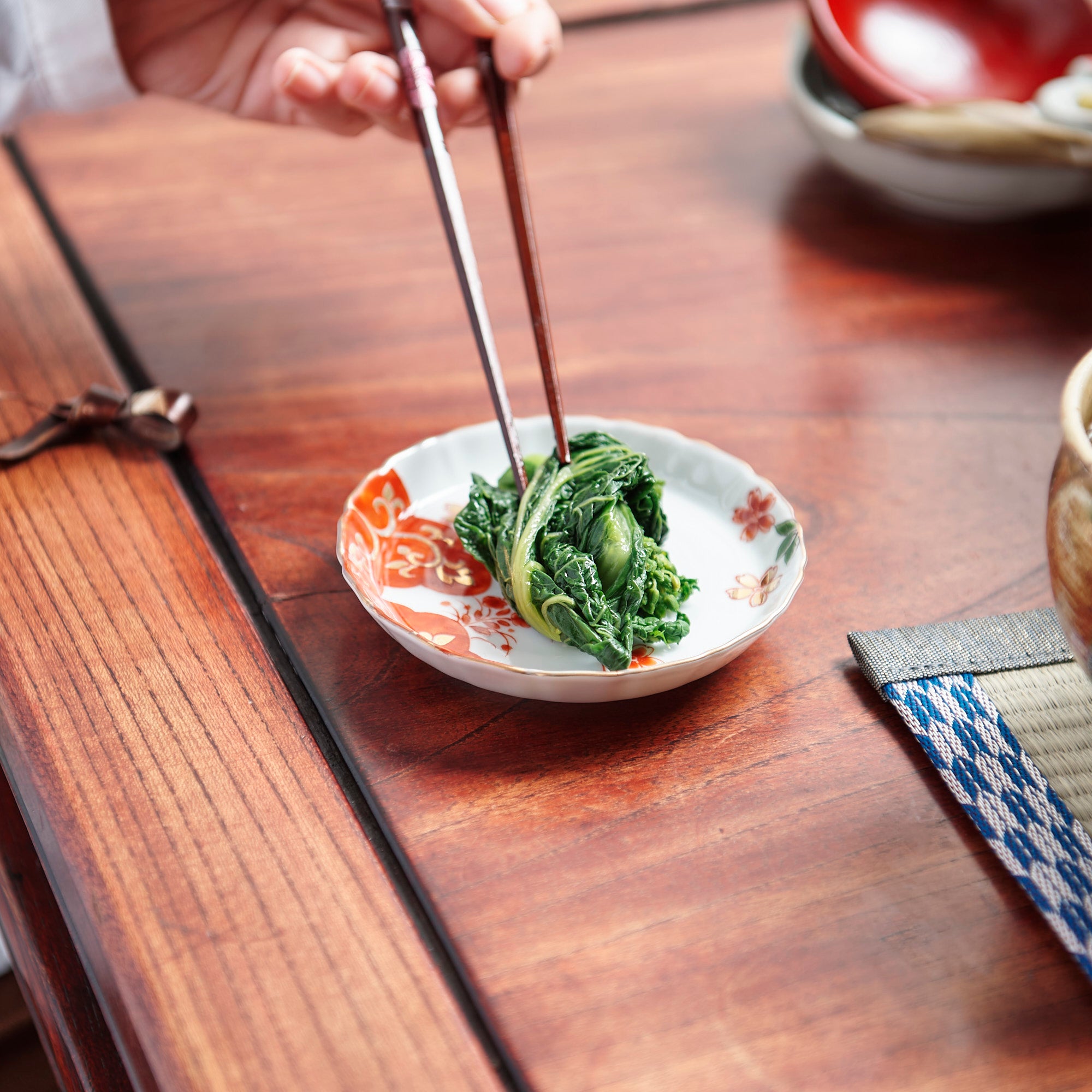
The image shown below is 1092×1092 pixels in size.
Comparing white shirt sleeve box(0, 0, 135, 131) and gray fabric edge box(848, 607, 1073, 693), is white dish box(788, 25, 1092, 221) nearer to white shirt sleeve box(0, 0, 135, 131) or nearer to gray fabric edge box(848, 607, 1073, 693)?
gray fabric edge box(848, 607, 1073, 693)

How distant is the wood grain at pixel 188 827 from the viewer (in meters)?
0.51

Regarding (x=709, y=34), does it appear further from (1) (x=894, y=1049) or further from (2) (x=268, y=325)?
(1) (x=894, y=1049)

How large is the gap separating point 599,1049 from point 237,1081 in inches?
7.0

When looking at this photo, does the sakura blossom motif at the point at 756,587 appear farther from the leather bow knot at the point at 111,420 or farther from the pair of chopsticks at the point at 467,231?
the leather bow knot at the point at 111,420

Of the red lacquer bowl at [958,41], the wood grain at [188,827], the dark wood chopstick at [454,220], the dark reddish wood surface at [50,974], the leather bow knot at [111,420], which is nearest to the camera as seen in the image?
the wood grain at [188,827]

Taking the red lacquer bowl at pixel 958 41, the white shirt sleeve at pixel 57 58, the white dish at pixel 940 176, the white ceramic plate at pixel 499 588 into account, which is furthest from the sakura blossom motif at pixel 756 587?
the white shirt sleeve at pixel 57 58

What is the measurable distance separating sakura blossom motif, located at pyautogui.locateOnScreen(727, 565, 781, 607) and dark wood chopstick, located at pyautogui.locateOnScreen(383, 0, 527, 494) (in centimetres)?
18

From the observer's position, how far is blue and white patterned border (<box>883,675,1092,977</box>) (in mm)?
558

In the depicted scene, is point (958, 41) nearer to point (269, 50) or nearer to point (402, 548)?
point (269, 50)

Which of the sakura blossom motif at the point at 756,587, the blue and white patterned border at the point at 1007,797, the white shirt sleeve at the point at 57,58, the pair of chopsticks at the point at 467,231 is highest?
the white shirt sleeve at the point at 57,58

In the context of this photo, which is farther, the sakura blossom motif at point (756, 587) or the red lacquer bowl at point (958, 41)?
the red lacquer bowl at point (958, 41)

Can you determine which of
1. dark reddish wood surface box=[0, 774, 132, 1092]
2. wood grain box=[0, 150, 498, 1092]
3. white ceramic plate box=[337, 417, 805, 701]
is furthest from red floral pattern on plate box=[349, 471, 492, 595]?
dark reddish wood surface box=[0, 774, 132, 1092]

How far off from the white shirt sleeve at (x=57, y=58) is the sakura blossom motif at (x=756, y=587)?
895mm

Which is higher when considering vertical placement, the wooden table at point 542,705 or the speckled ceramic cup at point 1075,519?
the speckled ceramic cup at point 1075,519
